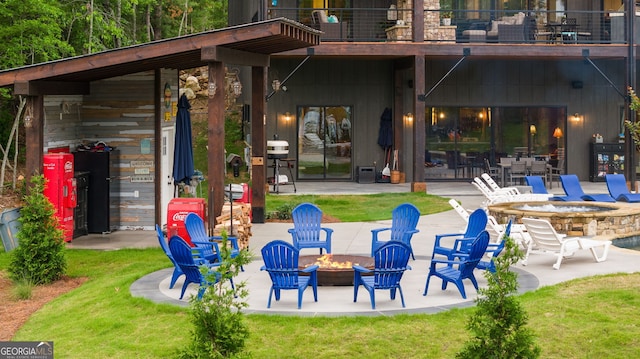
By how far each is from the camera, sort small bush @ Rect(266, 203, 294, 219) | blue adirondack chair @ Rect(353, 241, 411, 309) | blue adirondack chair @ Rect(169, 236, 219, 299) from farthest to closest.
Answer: small bush @ Rect(266, 203, 294, 219), blue adirondack chair @ Rect(169, 236, 219, 299), blue adirondack chair @ Rect(353, 241, 411, 309)

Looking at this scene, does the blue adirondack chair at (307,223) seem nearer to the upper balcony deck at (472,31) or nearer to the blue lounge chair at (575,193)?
the blue lounge chair at (575,193)

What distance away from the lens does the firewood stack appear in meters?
15.2

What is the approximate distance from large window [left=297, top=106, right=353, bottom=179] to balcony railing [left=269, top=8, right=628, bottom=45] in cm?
260

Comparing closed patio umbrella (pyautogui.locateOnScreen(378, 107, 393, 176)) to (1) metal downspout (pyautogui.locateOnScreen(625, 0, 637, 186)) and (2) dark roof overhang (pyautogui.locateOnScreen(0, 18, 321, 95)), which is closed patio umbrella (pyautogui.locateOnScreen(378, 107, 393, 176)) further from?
(2) dark roof overhang (pyautogui.locateOnScreen(0, 18, 321, 95))

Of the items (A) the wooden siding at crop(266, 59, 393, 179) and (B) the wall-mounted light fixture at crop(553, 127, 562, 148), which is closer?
(A) the wooden siding at crop(266, 59, 393, 179)

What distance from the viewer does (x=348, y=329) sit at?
10.2 meters

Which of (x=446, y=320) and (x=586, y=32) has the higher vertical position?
(x=586, y=32)

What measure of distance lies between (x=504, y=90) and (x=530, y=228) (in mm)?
16121

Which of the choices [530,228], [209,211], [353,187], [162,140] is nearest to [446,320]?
[530,228]

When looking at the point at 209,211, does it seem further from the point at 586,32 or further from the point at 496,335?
the point at 586,32

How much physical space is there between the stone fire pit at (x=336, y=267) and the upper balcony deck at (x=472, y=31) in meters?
13.6

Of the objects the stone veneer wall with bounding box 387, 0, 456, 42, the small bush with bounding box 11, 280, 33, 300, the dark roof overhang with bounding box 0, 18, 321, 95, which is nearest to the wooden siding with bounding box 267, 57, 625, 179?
the stone veneer wall with bounding box 387, 0, 456, 42

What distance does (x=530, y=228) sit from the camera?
1453 centimetres

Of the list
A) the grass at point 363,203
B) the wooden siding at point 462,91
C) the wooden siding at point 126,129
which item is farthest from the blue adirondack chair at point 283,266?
the wooden siding at point 462,91
